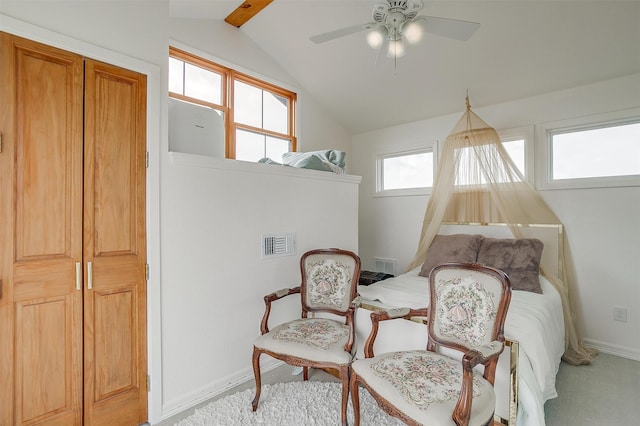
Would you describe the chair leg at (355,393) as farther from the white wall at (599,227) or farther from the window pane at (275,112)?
the window pane at (275,112)

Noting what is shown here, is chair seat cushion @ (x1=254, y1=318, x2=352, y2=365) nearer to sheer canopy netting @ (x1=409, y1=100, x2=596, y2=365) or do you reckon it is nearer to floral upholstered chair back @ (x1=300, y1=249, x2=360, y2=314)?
floral upholstered chair back @ (x1=300, y1=249, x2=360, y2=314)

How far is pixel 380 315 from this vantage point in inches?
74.1

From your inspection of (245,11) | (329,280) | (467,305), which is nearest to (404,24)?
(467,305)

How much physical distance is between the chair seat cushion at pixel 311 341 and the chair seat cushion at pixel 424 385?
20cm

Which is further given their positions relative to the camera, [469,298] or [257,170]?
[257,170]

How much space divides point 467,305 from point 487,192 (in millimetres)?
2054

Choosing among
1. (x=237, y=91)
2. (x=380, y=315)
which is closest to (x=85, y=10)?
(x=237, y=91)

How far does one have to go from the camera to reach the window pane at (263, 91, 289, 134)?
383 centimetres

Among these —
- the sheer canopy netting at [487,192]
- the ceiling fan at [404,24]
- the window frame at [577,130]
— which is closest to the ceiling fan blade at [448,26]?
the ceiling fan at [404,24]

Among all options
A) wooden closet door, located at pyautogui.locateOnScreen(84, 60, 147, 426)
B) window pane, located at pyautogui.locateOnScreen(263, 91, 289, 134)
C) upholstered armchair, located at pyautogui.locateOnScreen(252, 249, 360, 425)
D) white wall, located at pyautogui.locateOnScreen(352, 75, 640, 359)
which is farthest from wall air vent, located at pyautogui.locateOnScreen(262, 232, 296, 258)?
white wall, located at pyautogui.locateOnScreen(352, 75, 640, 359)

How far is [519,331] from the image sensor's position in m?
1.85

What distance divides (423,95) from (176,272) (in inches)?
127

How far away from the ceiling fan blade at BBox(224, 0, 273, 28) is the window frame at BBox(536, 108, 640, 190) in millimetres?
3135

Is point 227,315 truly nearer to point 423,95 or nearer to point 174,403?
point 174,403
